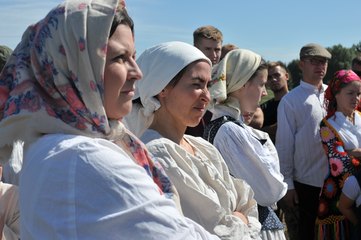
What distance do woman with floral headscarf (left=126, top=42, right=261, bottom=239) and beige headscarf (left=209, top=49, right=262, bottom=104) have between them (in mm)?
698

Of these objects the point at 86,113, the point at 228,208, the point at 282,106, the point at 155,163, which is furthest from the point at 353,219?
the point at 86,113

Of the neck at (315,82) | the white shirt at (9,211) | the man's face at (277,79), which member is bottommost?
the man's face at (277,79)

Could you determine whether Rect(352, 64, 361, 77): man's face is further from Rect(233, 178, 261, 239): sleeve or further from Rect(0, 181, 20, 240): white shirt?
Rect(0, 181, 20, 240): white shirt

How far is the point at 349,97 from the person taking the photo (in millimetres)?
4809

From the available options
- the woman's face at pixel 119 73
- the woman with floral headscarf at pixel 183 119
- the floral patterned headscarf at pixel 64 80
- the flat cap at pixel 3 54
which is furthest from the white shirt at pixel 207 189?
the flat cap at pixel 3 54

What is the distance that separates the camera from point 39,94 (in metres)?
1.36

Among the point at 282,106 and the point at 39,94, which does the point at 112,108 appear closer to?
the point at 39,94

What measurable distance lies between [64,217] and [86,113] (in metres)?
0.30

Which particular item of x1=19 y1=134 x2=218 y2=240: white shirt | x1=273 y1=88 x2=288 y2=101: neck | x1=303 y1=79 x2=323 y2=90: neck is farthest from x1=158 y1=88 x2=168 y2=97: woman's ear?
x1=273 y1=88 x2=288 y2=101: neck

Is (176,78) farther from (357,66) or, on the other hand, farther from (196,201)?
(357,66)

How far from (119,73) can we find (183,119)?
3.24 feet

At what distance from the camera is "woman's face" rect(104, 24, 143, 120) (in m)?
1.44

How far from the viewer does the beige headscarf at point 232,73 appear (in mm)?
3213

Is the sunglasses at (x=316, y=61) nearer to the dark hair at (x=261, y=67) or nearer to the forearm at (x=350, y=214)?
the forearm at (x=350, y=214)
